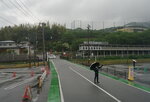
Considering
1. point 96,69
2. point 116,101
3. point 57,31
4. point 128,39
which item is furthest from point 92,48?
point 116,101

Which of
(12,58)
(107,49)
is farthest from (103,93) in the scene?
(107,49)

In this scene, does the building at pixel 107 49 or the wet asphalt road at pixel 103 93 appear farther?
the building at pixel 107 49

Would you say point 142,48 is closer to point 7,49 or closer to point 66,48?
point 66,48

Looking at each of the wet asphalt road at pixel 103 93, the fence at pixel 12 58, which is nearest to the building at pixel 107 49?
the fence at pixel 12 58

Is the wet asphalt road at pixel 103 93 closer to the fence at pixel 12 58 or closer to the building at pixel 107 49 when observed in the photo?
the fence at pixel 12 58

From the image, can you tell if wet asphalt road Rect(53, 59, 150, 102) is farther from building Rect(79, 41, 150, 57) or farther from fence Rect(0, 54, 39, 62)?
building Rect(79, 41, 150, 57)

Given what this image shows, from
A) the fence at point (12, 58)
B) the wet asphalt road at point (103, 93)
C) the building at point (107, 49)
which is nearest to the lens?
the wet asphalt road at point (103, 93)

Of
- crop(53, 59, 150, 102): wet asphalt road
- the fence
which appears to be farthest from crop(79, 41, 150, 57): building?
crop(53, 59, 150, 102): wet asphalt road

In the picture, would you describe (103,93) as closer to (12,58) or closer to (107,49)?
(12,58)

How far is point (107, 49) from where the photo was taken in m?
96.0

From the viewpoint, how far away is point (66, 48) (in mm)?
115000

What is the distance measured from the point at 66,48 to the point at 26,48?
30032 millimetres

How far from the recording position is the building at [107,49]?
92875 millimetres

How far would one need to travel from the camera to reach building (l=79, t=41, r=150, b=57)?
92.9 meters
